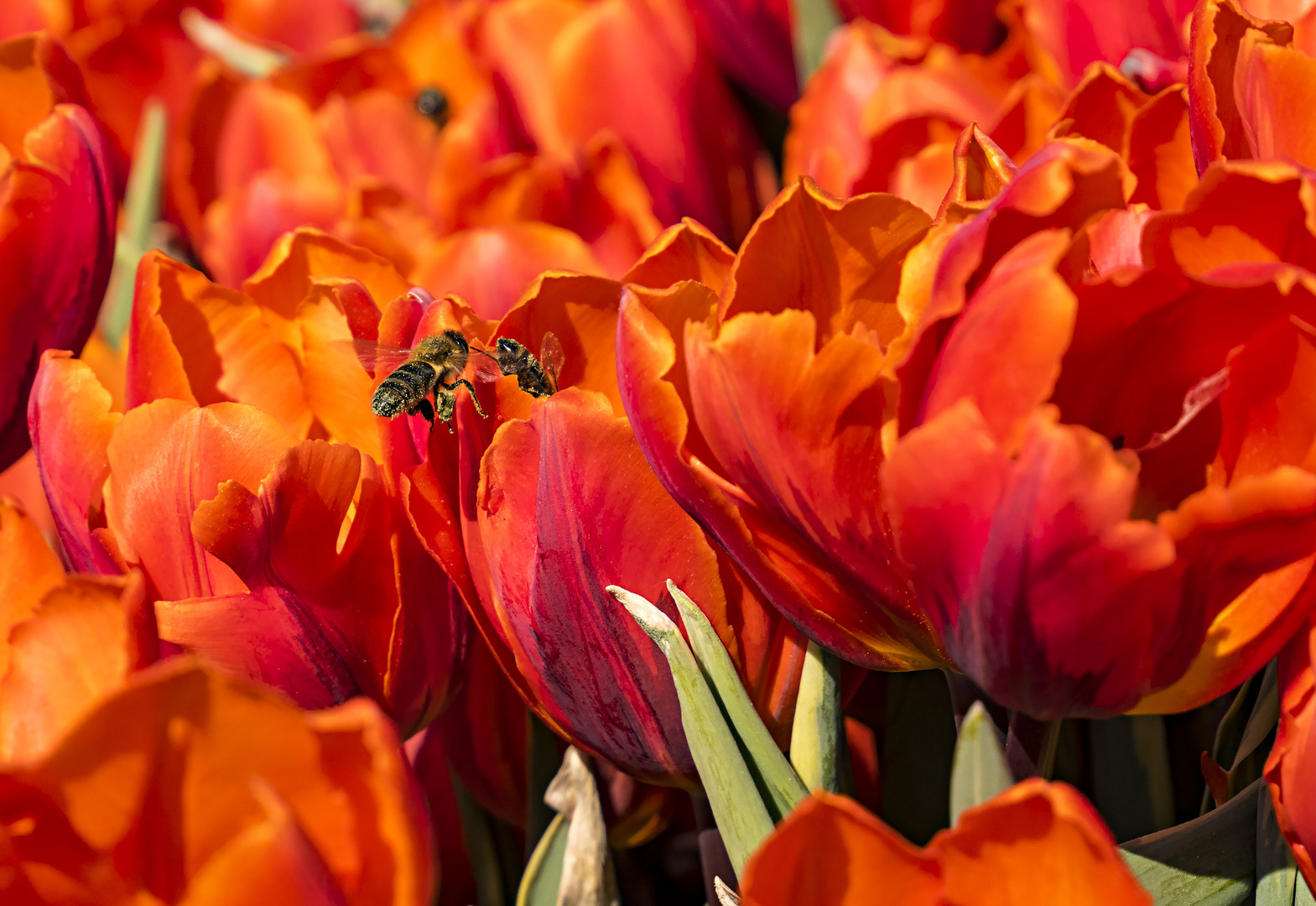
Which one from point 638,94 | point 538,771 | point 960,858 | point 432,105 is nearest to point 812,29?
point 638,94

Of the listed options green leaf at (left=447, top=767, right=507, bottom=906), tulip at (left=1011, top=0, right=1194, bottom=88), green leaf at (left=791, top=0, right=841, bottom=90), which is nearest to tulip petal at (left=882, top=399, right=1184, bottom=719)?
green leaf at (left=447, top=767, right=507, bottom=906)

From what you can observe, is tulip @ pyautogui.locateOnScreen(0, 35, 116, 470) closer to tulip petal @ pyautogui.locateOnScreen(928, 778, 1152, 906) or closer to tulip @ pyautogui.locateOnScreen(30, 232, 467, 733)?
tulip @ pyautogui.locateOnScreen(30, 232, 467, 733)

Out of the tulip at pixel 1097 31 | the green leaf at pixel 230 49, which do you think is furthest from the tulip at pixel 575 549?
the green leaf at pixel 230 49

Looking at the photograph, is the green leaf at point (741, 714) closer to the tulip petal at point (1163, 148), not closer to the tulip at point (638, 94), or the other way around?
the tulip petal at point (1163, 148)

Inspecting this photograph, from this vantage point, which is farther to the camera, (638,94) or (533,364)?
(638,94)

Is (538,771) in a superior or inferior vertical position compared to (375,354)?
inferior

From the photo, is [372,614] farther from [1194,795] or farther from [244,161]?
[244,161]

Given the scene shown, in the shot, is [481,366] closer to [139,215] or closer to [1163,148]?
[1163,148]
